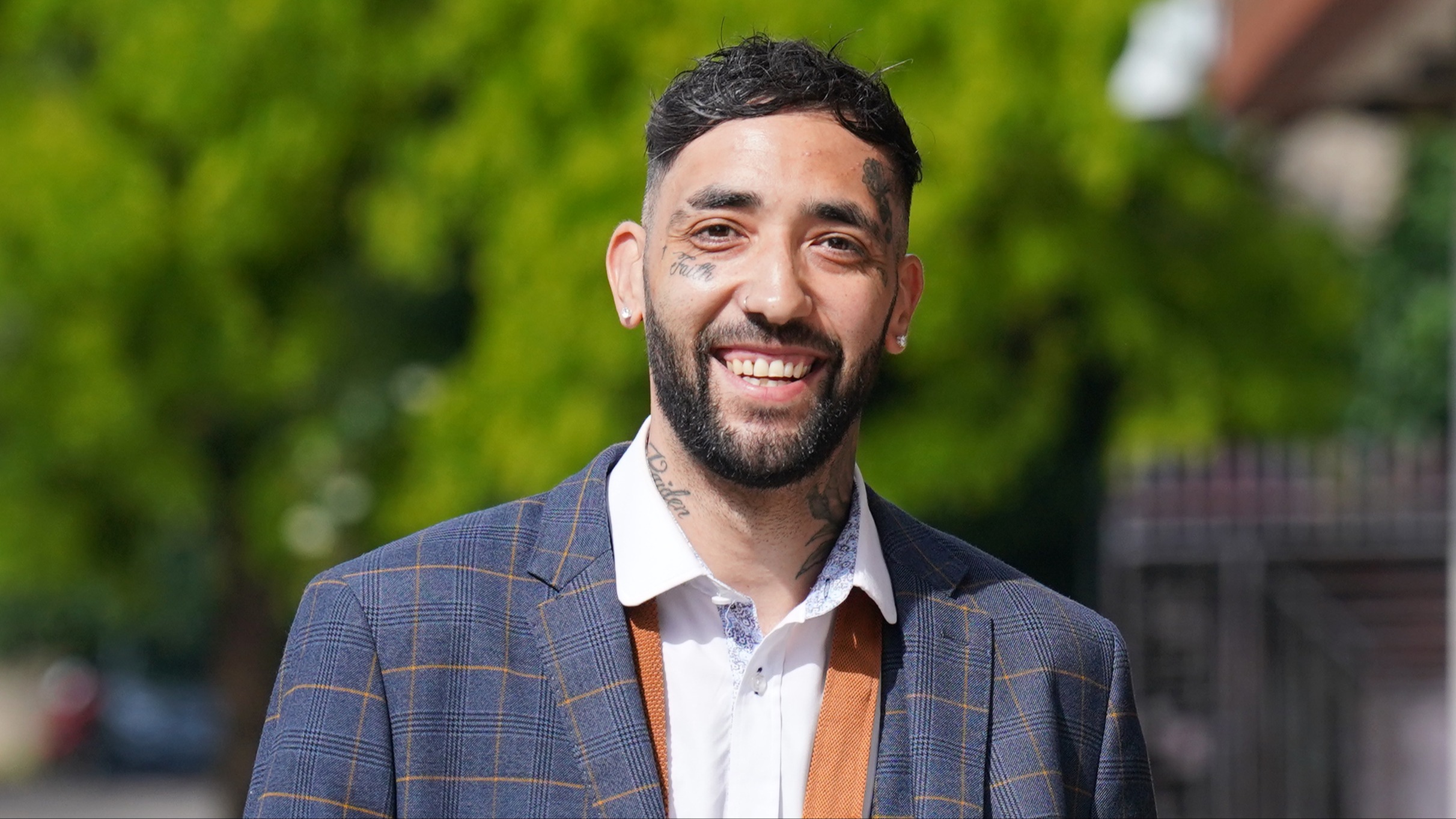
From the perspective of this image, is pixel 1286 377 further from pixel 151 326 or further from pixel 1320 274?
pixel 151 326

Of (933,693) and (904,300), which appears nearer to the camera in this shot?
(933,693)

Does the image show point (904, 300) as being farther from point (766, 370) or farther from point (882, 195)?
point (766, 370)

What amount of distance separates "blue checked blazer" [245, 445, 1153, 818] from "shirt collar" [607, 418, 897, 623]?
2 centimetres

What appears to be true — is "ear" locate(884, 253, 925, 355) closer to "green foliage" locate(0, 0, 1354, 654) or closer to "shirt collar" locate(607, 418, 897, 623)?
"shirt collar" locate(607, 418, 897, 623)

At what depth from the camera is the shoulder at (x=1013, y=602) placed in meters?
2.11

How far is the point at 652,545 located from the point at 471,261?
8.81m

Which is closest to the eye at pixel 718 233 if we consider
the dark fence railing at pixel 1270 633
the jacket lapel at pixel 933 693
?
the jacket lapel at pixel 933 693

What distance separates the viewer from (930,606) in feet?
6.89

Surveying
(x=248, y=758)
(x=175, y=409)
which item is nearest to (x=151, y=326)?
(x=175, y=409)

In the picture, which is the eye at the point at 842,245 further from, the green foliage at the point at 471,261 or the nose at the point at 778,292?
the green foliage at the point at 471,261

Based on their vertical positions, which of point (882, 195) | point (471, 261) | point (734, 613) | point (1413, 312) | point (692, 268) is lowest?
point (734, 613)

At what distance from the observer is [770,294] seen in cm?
196

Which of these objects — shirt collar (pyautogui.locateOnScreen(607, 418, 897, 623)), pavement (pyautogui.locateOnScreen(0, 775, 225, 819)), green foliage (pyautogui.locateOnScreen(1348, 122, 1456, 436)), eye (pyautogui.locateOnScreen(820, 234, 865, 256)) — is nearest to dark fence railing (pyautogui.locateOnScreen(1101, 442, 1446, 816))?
shirt collar (pyautogui.locateOnScreen(607, 418, 897, 623))

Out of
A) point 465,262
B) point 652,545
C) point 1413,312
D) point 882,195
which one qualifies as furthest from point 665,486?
point 1413,312
